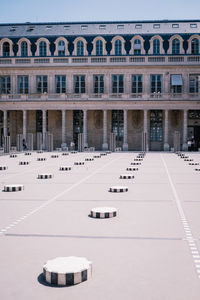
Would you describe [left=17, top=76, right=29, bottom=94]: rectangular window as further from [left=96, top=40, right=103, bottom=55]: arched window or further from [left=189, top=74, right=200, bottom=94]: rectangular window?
[left=189, top=74, right=200, bottom=94]: rectangular window

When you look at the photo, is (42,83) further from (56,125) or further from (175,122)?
(175,122)

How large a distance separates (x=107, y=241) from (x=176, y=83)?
47701 mm

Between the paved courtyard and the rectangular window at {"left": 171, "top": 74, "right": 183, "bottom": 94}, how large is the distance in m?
40.1

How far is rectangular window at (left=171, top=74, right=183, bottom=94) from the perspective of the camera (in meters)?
53.2

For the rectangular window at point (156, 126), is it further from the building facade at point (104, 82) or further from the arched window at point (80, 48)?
the arched window at point (80, 48)

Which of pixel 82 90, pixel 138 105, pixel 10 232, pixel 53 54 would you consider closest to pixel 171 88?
pixel 138 105

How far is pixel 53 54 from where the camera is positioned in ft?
186

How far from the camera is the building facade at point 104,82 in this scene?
53219 millimetres

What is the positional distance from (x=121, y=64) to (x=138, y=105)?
6.54 m

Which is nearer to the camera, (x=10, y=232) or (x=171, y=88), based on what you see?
(x=10, y=232)

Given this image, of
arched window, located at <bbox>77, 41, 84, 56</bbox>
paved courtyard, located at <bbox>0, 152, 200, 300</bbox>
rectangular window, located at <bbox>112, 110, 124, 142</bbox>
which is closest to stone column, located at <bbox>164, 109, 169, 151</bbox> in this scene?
rectangular window, located at <bbox>112, 110, 124, 142</bbox>

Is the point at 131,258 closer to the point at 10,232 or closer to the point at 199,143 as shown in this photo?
the point at 10,232

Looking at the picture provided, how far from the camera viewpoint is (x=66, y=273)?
209 inches

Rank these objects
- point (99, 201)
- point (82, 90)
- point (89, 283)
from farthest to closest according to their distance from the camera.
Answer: point (82, 90)
point (99, 201)
point (89, 283)
